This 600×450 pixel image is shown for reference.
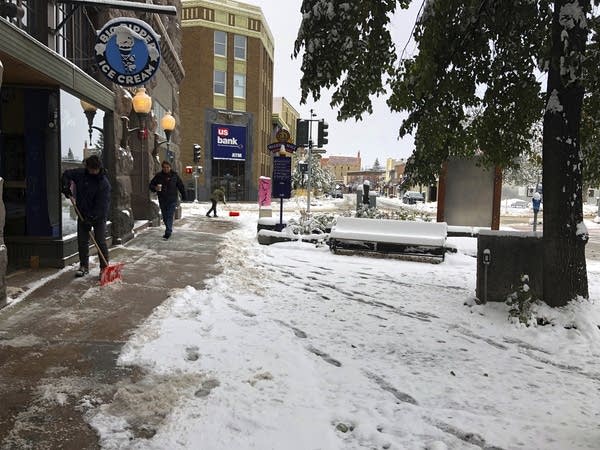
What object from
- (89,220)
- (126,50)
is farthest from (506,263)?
(126,50)

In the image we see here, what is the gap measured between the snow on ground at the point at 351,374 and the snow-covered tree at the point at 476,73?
120 cm

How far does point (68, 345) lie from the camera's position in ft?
14.3

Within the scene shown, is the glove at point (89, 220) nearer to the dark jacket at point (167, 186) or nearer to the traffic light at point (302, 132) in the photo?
the dark jacket at point (167, 186)

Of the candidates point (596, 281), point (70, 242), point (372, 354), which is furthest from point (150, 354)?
point (596, 281)

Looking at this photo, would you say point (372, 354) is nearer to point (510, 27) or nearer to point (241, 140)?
point (510, 27)

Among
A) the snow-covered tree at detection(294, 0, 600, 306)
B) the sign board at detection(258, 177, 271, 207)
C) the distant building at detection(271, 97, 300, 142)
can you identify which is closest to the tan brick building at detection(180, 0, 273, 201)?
the distant building at detection(271, 97, 300, 142)

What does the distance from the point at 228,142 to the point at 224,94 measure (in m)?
4.07

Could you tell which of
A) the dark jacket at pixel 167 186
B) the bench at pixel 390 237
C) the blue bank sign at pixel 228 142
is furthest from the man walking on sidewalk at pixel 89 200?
the blue bank sign at pixel 228 142

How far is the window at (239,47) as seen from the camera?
41.5 m

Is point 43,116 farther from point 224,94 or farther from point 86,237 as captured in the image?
point 224,94

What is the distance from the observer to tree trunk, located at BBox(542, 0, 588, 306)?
5723 millimetres

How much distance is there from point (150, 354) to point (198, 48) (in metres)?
39.7

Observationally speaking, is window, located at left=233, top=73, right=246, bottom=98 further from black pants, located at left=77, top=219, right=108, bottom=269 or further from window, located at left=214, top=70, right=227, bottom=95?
black pants, located at left=77, top=219, right=108, bottom=269

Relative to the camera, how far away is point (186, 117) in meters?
40.1
